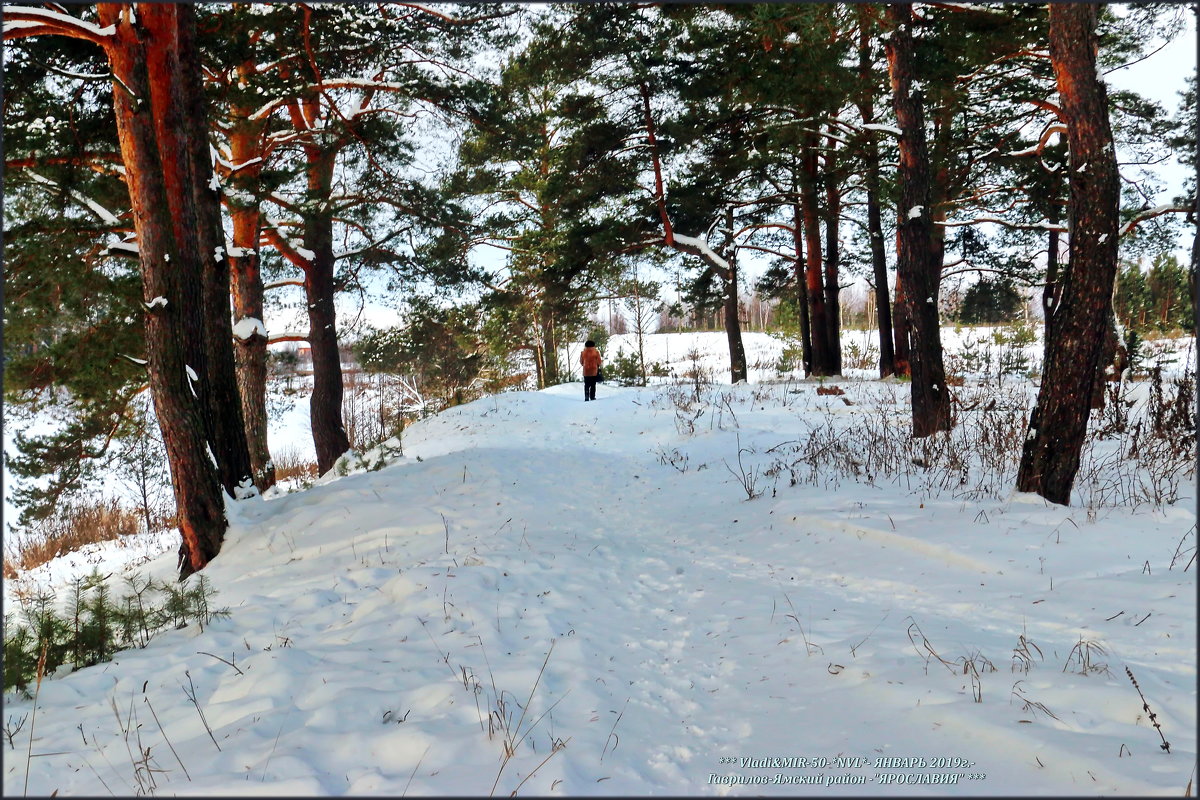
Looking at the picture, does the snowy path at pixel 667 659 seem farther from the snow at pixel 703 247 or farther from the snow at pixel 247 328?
the snow at pixel 703 247

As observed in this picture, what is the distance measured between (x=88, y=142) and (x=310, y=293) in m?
4.55

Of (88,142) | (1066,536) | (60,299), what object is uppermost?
(88,142)

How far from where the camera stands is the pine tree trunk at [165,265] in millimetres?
5461

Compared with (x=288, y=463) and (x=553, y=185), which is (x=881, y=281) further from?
(x=288, y=463)

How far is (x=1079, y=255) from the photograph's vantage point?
4.90 meters

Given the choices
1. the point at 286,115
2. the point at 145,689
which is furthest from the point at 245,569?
the point at 286,115

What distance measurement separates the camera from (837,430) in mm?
9008

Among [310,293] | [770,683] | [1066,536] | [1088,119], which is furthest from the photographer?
[310,293]

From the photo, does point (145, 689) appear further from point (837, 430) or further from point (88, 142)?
point (837, 430)

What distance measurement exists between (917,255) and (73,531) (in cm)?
1814

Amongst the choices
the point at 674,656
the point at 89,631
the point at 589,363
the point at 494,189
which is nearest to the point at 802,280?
the point at 589,363

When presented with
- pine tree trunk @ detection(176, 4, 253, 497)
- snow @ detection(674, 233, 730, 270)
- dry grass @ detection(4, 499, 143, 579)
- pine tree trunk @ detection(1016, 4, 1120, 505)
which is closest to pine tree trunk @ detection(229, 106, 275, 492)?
pine tree trunk @ detection(176, 4, 253, 497)

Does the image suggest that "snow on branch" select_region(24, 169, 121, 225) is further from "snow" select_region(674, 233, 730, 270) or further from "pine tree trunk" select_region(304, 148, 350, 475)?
"snow" select_region(674, 233, 730, 270)

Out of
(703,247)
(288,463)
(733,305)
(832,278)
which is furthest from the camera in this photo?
(288,463)
